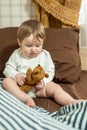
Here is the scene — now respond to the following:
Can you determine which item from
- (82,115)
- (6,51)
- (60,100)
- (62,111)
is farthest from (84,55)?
(82,115)

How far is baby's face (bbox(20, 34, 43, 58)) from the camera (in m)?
1.56

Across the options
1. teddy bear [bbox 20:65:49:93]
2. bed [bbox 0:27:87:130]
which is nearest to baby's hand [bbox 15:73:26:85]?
teddy bear [bbox 20:65:49:93]

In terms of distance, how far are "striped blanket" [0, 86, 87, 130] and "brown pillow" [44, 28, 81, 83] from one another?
21.3 inches

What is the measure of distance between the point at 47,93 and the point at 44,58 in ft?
0.78

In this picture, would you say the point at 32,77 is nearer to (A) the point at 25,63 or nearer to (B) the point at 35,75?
(B) the point at 35,75

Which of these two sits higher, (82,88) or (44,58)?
(44,58)

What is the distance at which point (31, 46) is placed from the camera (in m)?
1.58

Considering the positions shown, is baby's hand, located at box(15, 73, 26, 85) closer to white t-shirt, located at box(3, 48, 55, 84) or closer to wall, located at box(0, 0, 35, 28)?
white t-shirt, located at box(3, 48, 55, 84)

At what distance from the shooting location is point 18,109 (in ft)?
3.51

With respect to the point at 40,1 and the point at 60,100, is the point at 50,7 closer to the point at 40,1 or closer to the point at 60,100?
the point at 40,1

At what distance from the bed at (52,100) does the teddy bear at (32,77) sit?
8cm

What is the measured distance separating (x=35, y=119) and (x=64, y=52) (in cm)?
85

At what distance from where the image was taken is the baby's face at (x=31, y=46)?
1.56m

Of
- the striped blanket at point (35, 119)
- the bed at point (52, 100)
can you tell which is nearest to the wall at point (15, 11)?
the bed at point (52, 100)
